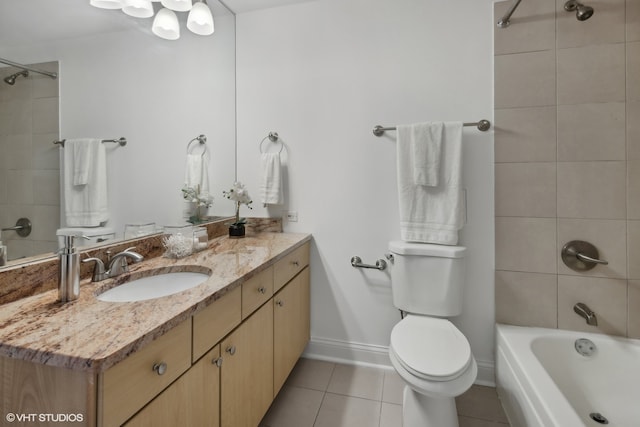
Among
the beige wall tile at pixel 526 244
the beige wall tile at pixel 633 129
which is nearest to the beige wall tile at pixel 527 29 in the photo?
the beige wall tile at pixel 633 129

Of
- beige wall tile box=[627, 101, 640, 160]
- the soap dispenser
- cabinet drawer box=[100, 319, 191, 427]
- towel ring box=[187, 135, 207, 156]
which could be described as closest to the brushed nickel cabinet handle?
cabinet drawer box=[100, 319, 191, 427]

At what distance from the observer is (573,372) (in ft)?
4.79

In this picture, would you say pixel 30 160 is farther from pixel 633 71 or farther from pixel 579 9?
pixel 633 71

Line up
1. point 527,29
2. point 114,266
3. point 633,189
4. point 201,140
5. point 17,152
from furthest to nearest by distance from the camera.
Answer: point 201,140
point 527,29
point 633,189
point 114,266
point 17,152

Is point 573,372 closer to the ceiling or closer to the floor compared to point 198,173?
closer to the floor

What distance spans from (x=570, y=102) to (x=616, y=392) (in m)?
1.44

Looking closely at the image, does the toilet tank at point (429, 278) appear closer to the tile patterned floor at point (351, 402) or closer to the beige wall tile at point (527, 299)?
the beige wall tile at point (527, 299)

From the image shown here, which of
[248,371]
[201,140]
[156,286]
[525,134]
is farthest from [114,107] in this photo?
[525,134]

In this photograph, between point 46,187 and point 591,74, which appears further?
point 591,74

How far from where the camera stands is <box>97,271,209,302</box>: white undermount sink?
1.07 meters

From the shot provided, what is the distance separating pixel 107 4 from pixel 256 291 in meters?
1.36

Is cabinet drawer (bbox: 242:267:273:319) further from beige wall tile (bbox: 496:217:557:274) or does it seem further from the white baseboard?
beige wall tile (bbox: 496:217:557:274)

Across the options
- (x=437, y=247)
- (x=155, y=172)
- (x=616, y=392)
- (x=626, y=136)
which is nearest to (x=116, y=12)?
(x=155, y=172)

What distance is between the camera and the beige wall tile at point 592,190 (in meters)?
1.49
